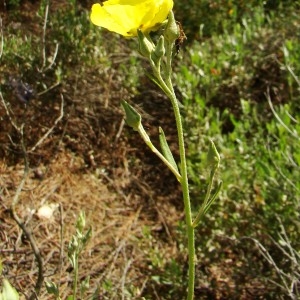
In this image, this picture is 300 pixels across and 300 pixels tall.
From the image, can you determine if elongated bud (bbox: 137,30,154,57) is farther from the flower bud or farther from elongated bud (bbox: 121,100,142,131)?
the flower bud

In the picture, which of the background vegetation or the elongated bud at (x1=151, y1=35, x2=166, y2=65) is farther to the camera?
the background vegetation

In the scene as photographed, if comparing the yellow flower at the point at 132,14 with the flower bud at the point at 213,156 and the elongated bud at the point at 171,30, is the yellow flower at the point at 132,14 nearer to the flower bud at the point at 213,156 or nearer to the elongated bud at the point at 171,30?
the elongated bud at the point at 171,30

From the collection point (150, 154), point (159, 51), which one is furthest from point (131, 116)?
point (150, 154)

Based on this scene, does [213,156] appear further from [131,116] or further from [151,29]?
[151,29]

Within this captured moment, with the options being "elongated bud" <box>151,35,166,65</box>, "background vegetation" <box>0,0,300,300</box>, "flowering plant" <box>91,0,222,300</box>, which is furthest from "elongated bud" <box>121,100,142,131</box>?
"background vegetation" <box>0,0,300,300</box>

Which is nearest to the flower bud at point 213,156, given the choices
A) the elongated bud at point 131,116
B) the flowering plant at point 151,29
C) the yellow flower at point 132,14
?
the flowering plant at point 151,29

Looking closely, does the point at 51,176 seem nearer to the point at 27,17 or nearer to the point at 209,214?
the point at 209,214

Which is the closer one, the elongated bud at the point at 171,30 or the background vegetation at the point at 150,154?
the elongated bud at the point at 171,30
